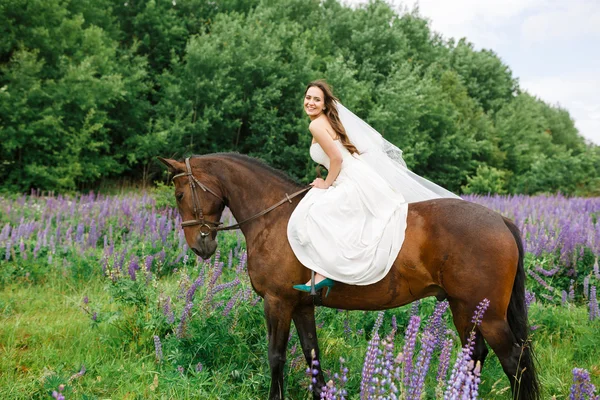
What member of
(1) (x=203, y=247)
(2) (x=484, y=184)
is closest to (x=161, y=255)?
(1) (x=203, y=247)

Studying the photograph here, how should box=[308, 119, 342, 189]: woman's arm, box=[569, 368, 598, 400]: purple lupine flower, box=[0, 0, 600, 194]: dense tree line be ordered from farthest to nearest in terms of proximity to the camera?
box=[0, 0, 600, 194]: dense tree line → box=[308, 119, 342, 189]: woman's arm → box=[569, 368, 598, 400]: purple lupine flower

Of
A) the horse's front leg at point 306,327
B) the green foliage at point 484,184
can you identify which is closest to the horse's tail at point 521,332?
the horse's front leg at point 306,327

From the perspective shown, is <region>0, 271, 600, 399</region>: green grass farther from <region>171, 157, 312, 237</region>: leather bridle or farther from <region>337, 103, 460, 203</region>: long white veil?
<region>337, 103, 460, 203</region>: long white veil

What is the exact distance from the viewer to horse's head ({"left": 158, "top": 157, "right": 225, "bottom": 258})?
3.65 m

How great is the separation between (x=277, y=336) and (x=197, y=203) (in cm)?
124

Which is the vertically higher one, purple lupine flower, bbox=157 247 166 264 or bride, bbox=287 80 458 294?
bride, bbox=287 80 458 294

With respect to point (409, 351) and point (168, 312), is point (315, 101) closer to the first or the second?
point (409, 351)

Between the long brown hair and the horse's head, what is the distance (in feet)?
3.59

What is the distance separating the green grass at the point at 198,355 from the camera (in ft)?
11.5

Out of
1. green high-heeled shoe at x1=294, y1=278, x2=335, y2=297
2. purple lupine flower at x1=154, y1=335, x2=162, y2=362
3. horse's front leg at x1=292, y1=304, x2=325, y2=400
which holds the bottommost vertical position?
purple lupine flower at x1=154, y1=335, x2=162, y2=362

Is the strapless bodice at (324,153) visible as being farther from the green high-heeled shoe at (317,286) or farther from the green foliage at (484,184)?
the green foliage at (484,184)

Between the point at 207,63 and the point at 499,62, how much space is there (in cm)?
3129

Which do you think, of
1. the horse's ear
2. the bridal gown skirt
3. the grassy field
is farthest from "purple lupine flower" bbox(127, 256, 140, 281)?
the bridal gown skirt

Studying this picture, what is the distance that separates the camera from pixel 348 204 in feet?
11.0
